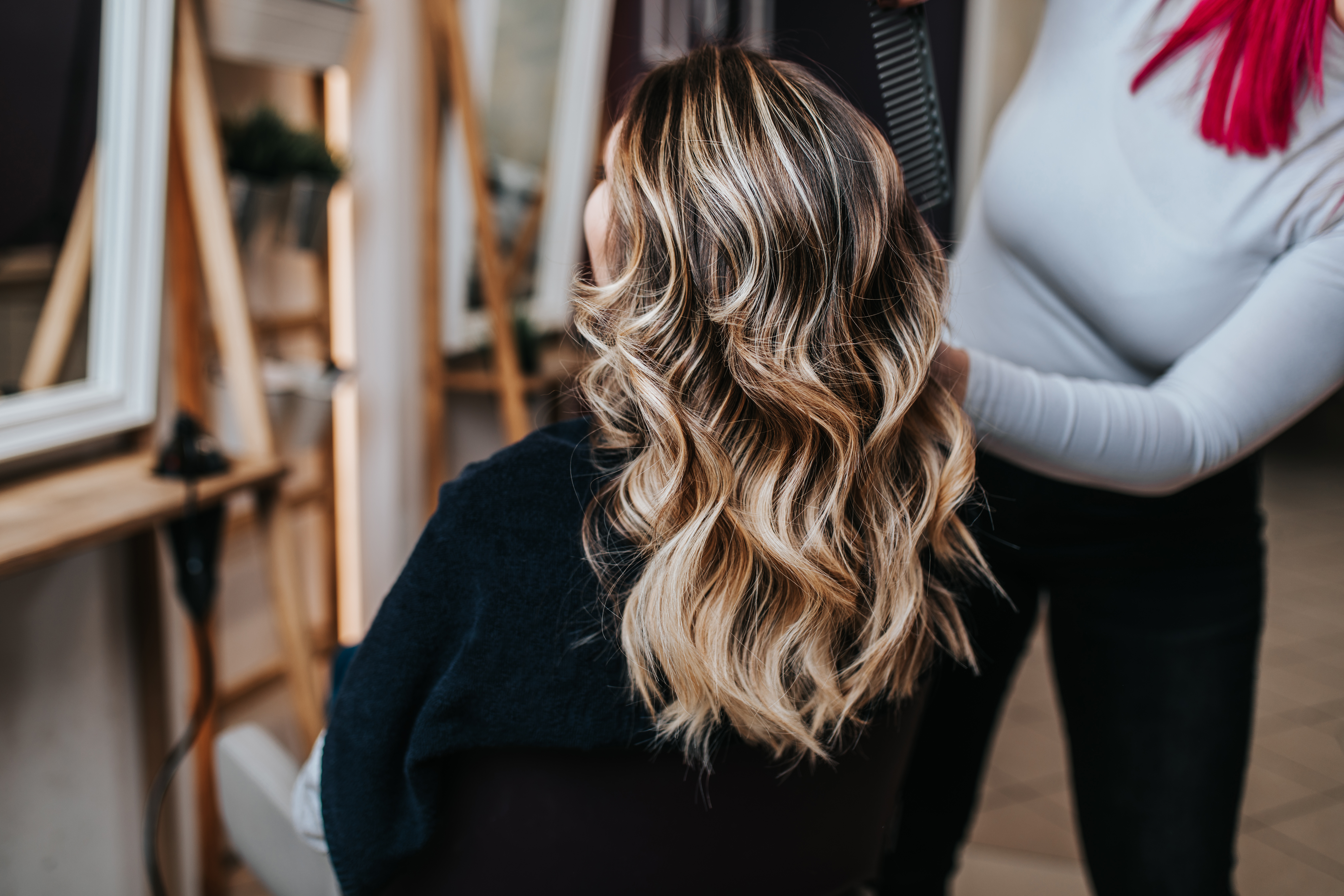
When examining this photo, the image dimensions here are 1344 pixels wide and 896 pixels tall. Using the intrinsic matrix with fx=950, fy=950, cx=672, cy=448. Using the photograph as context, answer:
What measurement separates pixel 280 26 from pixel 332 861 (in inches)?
50.3

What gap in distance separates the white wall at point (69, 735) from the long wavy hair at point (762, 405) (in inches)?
39.6

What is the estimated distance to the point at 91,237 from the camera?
1217mm

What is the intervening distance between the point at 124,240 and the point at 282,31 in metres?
0.49

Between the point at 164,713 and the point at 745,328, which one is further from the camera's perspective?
the point at 164,713

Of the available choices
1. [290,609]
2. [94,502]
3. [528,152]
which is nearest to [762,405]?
[94,502]

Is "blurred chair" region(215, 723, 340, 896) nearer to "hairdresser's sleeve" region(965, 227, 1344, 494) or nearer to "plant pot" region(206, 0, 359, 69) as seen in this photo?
"hairdresser's sleeve" region(965, 227, 1344, 494)

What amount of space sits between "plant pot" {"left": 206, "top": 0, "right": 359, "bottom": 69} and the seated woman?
0.91m

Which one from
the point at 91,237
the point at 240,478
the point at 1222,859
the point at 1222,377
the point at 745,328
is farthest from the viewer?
the point at 240,478

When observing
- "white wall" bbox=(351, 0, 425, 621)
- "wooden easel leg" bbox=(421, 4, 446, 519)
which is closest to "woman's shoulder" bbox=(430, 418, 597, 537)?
"wooden easel leg" bbox=(421, 4, 446, 519)

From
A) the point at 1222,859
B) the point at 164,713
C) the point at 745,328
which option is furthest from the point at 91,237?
the point at 1222,859

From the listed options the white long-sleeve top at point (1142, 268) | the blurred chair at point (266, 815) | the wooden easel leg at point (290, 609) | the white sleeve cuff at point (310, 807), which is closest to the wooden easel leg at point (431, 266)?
the wooden easel leg at point (290, 609)

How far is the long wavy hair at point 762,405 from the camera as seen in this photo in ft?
2.39

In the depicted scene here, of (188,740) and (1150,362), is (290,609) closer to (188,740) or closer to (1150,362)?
(188,740)

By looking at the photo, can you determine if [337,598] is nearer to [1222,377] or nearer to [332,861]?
[332,861]
